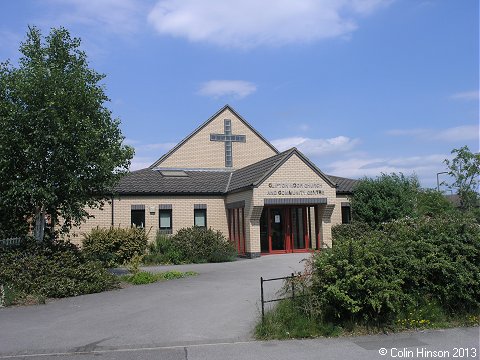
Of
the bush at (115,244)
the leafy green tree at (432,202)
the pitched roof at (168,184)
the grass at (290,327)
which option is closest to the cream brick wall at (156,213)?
the pitched roof at (168,184)

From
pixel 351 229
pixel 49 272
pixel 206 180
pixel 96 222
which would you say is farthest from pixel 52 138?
pixel 351 229

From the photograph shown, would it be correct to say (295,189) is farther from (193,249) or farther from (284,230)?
(193,249)

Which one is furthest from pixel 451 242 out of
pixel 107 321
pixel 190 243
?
pixel 190 243

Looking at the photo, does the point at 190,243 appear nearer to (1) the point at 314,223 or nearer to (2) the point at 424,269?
(1) the point at 314,223

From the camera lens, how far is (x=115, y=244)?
71.8ft

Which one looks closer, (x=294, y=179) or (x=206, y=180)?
(x=294, y=179)

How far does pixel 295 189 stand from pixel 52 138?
1275cm

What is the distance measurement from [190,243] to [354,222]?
906cm

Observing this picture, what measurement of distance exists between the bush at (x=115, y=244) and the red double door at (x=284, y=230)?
6.02m

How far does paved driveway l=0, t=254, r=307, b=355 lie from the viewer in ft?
27.1

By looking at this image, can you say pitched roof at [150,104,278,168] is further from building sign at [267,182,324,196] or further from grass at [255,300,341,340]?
grass at [255,300,341,340]

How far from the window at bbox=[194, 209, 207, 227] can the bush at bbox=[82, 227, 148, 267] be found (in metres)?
4.01

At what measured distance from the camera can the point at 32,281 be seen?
504 inches

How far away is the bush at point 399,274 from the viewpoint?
334 inches
